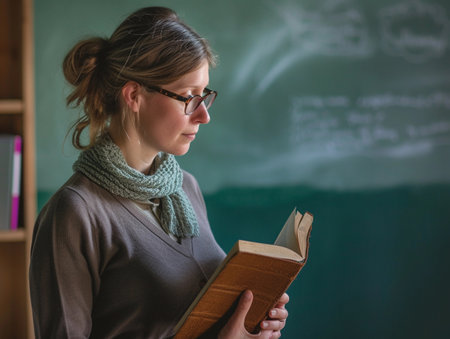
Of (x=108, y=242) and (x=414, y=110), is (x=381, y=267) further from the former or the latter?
(x=108, y=242)

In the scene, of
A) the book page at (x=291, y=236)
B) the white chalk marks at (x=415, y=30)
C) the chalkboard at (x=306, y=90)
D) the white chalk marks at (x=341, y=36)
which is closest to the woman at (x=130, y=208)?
the book page at (x=291, y=236)

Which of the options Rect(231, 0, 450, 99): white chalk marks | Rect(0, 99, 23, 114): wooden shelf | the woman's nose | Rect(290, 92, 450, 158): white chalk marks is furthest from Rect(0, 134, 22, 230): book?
Rect(290, 92, 450, 158): white chalk marks

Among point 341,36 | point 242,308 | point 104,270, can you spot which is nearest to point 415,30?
point 341,36

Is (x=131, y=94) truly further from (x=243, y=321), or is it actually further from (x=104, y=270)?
(x=243, y=321)

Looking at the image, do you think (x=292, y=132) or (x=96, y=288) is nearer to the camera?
(x=96, y=288)

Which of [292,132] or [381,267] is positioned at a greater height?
[292,132]

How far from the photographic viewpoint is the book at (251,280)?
2.98 ft

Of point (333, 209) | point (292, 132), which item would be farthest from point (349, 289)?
point (292, 132)

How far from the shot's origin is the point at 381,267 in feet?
7.87

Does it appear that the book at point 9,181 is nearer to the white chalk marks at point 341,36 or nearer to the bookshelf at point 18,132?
the bookshelf at point 18,132

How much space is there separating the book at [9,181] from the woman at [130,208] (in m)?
0.79

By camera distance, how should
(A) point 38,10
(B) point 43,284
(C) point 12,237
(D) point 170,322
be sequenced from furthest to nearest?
(A) point 38,10, (C) point 12,237, (D) point 170,322, (B) point 43,284

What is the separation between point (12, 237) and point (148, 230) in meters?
1.00

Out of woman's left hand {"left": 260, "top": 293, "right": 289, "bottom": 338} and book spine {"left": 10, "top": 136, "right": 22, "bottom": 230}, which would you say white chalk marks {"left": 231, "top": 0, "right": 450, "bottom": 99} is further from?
woman's left hand {"left": 260, "top": 293, "right": 289, "bottom": 338}
